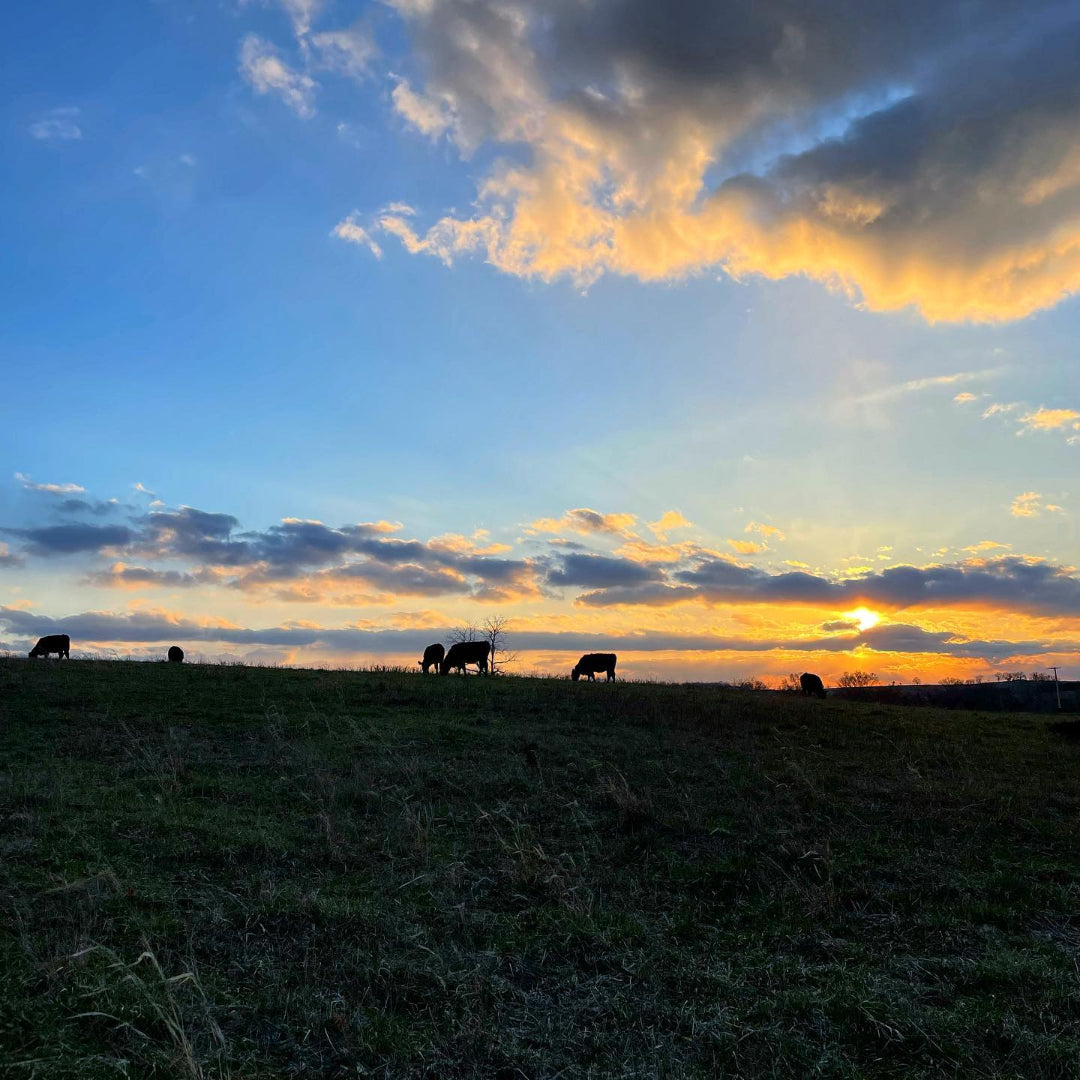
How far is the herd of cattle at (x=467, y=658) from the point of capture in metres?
39.5

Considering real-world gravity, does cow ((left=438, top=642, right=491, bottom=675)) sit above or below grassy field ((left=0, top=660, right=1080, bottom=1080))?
above

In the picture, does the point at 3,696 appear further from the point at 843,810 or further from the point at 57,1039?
the point at 843,810

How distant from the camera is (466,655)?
131 feet

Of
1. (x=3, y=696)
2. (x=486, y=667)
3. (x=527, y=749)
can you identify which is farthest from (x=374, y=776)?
(x=486, y=667)

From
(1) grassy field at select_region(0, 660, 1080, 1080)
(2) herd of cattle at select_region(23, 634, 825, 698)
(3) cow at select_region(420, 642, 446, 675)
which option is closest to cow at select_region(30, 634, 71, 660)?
(2) herd of cattle at select_region(23, 634, 825, 698)

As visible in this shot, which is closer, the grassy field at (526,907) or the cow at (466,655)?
the grassy field at (526,907)

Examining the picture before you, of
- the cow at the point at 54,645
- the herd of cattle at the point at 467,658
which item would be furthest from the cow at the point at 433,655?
the cow at the point at 54,645

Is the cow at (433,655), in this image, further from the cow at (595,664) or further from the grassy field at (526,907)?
the grassy field at (526,907)

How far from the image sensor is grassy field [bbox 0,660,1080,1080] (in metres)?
6.19

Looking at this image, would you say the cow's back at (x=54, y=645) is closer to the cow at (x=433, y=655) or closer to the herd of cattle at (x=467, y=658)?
the herd of cattle at (x=467, y=658)

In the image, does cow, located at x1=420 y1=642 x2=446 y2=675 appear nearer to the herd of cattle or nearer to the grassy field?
the herd of cattle

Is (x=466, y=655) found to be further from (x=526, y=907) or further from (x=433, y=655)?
(x=526, y=907)

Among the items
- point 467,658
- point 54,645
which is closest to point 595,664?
point 467,658

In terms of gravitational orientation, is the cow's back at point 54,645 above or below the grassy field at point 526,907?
above
